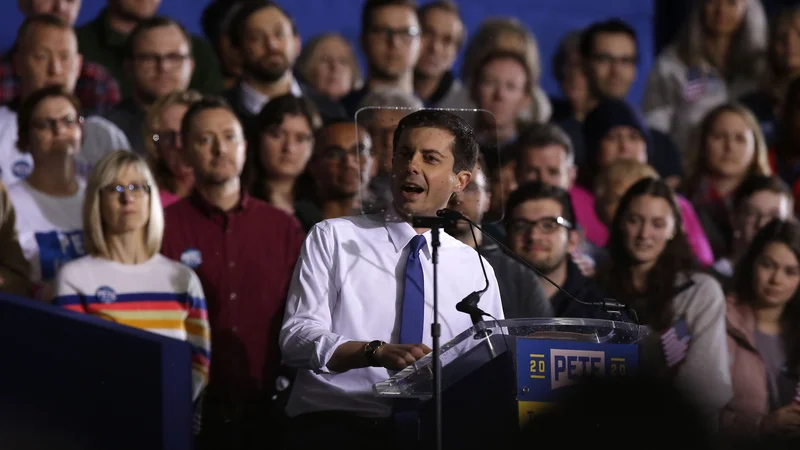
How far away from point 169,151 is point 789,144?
346 centimetres

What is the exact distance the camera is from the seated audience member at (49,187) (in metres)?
5.15

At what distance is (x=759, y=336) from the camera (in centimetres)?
543

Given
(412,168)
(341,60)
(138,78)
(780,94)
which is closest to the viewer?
(412,168)

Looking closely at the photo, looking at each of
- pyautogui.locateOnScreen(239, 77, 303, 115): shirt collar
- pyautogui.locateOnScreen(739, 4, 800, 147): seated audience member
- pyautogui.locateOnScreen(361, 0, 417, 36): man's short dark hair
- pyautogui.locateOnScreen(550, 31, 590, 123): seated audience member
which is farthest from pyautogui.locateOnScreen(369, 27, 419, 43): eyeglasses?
pyautogui.locateOnScreen(739, 4, 800, 147): seated audience member

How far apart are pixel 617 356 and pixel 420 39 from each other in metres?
4.09

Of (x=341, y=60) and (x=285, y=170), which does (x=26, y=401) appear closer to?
(x=285, y=170)

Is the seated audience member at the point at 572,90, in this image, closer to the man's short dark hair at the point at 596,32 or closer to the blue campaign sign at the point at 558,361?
the man's short dark hair at the point at 596,32

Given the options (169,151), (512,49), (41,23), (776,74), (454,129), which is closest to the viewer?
(454,129)

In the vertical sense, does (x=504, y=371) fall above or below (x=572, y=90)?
below

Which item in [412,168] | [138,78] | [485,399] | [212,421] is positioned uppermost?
[138,78]

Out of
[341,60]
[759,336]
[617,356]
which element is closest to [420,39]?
[341,60]

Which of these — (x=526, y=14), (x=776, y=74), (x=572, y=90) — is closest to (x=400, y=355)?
(x=572, y=90)

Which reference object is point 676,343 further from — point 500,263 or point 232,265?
point 232,265

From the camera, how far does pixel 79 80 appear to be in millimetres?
6078
